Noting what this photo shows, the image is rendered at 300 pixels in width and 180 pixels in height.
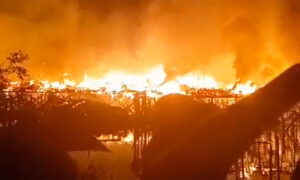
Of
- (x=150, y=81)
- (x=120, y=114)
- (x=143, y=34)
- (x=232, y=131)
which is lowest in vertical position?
(x=232, y=131)

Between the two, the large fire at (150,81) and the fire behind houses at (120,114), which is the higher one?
the large fire at (150,81)

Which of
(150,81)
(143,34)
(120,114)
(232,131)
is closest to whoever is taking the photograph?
(232,131)

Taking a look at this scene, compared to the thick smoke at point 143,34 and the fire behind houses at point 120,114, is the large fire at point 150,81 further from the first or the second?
the fire behind houses at point 120,114

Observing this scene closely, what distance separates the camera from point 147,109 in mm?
12617

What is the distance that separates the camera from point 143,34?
34.0 m

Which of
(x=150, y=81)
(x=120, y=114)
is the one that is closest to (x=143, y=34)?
(x=150, y=81)

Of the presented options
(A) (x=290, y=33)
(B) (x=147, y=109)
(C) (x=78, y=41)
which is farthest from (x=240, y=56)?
(B) (x=147, y=109)

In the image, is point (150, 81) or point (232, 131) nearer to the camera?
point (232, 131)

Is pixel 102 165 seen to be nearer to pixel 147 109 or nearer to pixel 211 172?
pixel 147 109

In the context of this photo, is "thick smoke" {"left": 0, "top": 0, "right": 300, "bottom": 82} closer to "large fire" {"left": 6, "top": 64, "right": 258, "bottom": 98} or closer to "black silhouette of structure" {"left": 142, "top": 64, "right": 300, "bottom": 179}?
"large fire" {"left": 6, "top": 64, "right": 258, "bottom": 98}

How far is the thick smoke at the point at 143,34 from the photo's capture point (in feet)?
105

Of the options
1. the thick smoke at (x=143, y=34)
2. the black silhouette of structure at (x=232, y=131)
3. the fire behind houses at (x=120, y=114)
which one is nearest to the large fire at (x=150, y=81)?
the thick smoke at (x=143, y=34)

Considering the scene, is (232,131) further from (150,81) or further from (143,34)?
(143,34)

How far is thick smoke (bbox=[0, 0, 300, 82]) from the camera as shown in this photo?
1262 inches
